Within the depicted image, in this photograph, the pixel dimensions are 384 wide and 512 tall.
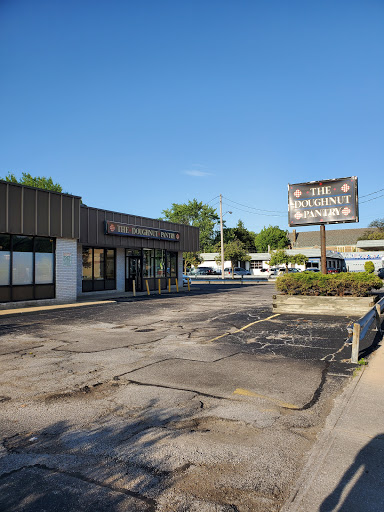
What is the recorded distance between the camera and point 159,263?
30047mm

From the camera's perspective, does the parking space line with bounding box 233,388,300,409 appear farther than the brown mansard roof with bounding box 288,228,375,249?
No

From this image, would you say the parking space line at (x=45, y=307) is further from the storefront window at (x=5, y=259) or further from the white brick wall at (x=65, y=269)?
the storefront window at (x=5, y=259)

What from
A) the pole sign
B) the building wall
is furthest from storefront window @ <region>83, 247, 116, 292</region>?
the building wall

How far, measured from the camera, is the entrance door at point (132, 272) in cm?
2719

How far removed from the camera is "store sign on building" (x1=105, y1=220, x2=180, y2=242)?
23922 mm

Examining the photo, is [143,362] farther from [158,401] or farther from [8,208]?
[8,208]

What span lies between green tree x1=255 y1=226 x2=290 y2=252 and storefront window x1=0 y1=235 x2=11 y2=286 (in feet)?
279

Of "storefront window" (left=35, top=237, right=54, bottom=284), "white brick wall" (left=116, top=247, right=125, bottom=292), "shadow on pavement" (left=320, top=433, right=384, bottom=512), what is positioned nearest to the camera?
"shadow on pavement" (left=320, top=433, right=384, bottom=512)

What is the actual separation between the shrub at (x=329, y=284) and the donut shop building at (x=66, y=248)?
1145 cm

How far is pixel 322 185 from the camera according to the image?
17953 millimetres

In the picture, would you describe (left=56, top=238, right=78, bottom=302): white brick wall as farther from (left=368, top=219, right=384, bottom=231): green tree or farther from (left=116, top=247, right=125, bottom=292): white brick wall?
(left=368, top=219, right=384, bottom=231): green tree

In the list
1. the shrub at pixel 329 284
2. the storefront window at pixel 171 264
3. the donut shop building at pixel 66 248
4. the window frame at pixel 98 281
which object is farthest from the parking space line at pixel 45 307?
the storefront window at pixel 171 264

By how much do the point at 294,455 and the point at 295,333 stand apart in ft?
23.2

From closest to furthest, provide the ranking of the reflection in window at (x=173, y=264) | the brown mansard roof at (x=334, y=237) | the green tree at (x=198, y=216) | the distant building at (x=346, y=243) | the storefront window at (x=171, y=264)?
the storefront window at (x=171, y=264) → the reflection in window at (x=173, y=264) → the distant building at (x=346, y=243) → the green tree at (x=198, y=216) → the brown mansard roof at (x=334, y=237)
